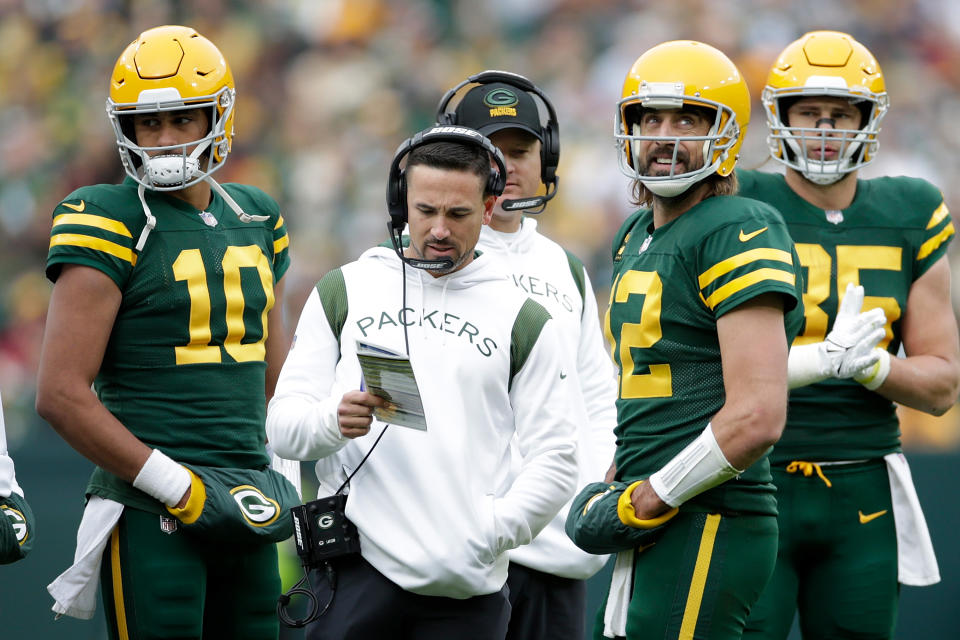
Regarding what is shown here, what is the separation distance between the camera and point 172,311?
133 inches

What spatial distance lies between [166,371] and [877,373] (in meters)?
2.01

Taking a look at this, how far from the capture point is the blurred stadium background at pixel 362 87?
8227 mm

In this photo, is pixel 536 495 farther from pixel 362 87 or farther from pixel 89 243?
pixel 362 87

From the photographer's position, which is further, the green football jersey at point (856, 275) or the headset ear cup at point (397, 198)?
the green football jersey at point (856, 275)

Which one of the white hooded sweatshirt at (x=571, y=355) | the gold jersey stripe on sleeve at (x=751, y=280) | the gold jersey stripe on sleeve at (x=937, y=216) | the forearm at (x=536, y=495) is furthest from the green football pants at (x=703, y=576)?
the gold jersey stripe on sleeve at (x=937, y=216)

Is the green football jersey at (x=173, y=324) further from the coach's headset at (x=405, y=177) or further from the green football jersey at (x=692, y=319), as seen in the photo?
the green football jersey at (x=692, y=319)

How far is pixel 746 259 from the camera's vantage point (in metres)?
2.88

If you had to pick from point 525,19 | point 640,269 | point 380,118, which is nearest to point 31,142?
point 380,118

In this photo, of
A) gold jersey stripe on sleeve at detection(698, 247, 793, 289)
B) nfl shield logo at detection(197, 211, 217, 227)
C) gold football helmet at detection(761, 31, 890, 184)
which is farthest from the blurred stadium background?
gold jersey stripe on sleeve at detection(698, 247, 793, 289)

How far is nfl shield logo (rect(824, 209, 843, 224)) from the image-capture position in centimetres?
393

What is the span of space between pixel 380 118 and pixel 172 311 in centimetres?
563

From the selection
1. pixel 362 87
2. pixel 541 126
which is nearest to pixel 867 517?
pixel 541 126

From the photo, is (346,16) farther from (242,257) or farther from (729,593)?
(729,593)

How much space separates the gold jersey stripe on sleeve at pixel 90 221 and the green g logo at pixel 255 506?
2.48 ft
